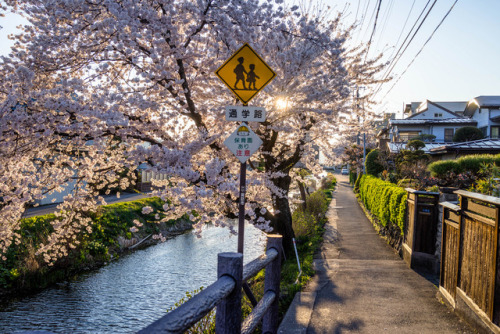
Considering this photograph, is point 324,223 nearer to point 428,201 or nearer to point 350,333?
point 428,201

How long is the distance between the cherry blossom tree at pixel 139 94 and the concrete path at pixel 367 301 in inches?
89.5

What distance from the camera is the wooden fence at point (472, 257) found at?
462 centimetres

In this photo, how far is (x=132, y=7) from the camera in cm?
701

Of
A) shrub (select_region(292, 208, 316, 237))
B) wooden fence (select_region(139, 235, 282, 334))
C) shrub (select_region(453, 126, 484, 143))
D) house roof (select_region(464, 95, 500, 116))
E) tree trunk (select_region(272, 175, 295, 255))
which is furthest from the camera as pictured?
house roof (select_region(464, 95, 500, 116))

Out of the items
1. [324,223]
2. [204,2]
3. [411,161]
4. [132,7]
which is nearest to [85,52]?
[132,7]

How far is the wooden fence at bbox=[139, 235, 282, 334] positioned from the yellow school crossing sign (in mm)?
2174

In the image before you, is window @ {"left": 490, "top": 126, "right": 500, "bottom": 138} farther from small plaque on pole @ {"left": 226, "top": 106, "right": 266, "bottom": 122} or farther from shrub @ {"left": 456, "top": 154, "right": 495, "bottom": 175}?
small plaque on pole @ {"left": 226, "top": 106, "right": 266, "bottom": 122}

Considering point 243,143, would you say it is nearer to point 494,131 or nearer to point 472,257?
point 472,257

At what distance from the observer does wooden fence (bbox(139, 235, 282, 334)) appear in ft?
6.95

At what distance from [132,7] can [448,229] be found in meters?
6.92

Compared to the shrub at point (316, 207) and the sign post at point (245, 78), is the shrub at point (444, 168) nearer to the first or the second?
the shrub at point (316, 207)

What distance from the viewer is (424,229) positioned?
8.82 meters

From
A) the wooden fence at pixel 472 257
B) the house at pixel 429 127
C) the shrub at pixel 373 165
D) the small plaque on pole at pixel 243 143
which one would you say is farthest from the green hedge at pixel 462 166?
the house at pixel 429 127

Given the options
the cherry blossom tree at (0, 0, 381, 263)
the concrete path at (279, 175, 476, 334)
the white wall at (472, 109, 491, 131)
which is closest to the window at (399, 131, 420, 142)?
the white wall at (472, 109, 491, 131)
